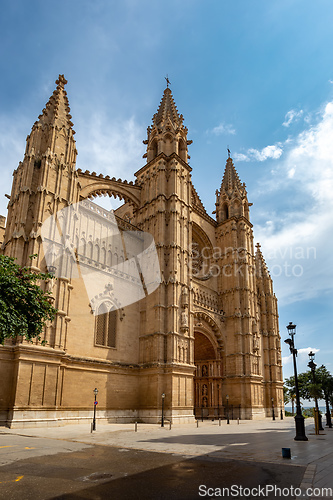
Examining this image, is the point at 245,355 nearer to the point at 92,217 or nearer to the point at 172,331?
the point at 172,331

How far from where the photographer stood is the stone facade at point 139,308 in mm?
22953

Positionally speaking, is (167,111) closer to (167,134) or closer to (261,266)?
(167,134)

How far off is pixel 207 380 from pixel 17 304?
30140mm

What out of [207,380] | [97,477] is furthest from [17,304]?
[207,380]

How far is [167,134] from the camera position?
37562 mm

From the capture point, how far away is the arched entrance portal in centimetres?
3744

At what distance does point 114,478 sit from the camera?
28.0 ft

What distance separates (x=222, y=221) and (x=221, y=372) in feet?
58.4

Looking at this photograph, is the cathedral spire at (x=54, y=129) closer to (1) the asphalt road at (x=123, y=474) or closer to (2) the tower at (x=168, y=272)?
(2) the tower at (x=168, y=272)

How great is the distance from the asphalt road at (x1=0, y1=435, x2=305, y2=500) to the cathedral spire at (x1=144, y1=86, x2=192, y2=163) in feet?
96.1

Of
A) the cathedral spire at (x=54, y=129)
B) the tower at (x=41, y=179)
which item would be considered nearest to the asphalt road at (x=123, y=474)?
the tower at (x=41, y=179)

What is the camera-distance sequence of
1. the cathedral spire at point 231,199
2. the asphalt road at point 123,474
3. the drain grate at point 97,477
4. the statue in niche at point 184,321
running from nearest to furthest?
the asphalt road at point 123,474 < the drain grate at point 97,477 < the statue in niche at point 184,321 < the cathedral spire at point 231,199

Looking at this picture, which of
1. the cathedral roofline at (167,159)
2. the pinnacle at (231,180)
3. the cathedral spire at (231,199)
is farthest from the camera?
the pinnacle at (231,180)

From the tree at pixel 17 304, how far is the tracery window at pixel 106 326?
46.6ft
